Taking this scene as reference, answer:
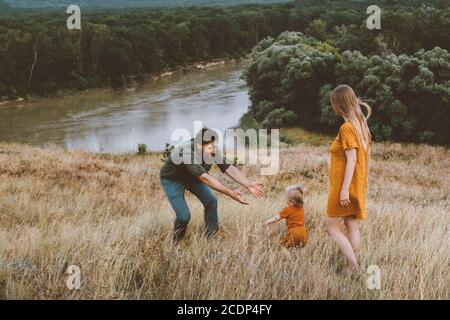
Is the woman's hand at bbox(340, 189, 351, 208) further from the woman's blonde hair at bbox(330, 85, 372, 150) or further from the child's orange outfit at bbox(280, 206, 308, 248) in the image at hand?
the child's orange outfit at bbox(280, 206, 308, 248)

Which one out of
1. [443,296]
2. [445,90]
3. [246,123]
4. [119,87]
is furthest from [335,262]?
[119,87]

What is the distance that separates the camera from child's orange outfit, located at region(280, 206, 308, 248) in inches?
207

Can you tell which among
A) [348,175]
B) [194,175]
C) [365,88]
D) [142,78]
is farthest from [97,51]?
[348,175]

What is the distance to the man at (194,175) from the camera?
201 inches

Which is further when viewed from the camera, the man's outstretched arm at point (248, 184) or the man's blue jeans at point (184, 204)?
the man's blue jeans at point (184, 204)

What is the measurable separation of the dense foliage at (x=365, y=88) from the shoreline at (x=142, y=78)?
2028 cm

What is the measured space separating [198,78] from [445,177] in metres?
42.9

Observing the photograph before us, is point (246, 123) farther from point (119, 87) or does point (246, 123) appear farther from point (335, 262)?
point (335, 262)

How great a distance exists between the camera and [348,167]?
463 cm

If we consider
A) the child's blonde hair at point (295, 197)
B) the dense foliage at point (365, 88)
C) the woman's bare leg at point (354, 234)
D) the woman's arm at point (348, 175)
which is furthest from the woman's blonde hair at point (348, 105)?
the dense foliage at point (365, 88)

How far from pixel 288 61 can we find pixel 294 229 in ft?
122

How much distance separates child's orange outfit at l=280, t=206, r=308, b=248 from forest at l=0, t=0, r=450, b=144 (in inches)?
1194

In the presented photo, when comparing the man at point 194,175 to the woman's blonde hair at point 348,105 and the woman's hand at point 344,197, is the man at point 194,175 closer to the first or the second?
the woman's hand at point 344,197

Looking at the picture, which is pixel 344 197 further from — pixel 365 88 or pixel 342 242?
pixel 365 88
